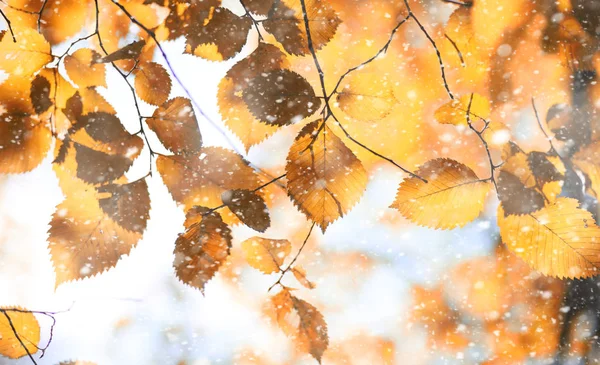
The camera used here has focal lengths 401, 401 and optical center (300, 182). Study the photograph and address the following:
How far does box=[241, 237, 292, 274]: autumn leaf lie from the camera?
1.56ft

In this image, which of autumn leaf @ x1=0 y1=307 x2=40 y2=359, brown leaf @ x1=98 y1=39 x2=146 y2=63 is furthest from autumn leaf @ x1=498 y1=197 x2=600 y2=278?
autumn leaf @ x1=0 y1=307 x2=40 y2=359

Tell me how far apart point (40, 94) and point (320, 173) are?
0.25m

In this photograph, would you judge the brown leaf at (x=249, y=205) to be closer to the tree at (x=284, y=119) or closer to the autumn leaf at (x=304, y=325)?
the tree at (x=284, y=119)

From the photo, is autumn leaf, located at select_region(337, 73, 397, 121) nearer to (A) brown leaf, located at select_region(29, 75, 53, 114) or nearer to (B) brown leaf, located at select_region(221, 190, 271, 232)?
(B) brown leaf, located at select_region(221, 190, 271, 232)

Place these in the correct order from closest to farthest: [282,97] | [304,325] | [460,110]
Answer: [282,97]
[460,110]
[304,325]

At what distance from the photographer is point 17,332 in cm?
51

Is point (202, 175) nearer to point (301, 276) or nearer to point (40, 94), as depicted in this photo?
point (40, 94)

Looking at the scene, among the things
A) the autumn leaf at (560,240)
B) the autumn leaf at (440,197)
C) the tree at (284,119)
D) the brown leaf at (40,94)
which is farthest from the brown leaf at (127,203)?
the autumn leaf at (560,240)

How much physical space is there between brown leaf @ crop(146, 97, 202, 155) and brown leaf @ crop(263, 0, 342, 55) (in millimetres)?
88

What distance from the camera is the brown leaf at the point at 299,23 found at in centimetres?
29

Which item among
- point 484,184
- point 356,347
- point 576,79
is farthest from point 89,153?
point 576,79

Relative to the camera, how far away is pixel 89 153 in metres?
0.33

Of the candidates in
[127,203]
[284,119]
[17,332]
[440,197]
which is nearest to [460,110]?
[440,197]

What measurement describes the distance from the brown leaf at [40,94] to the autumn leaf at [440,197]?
311mm
